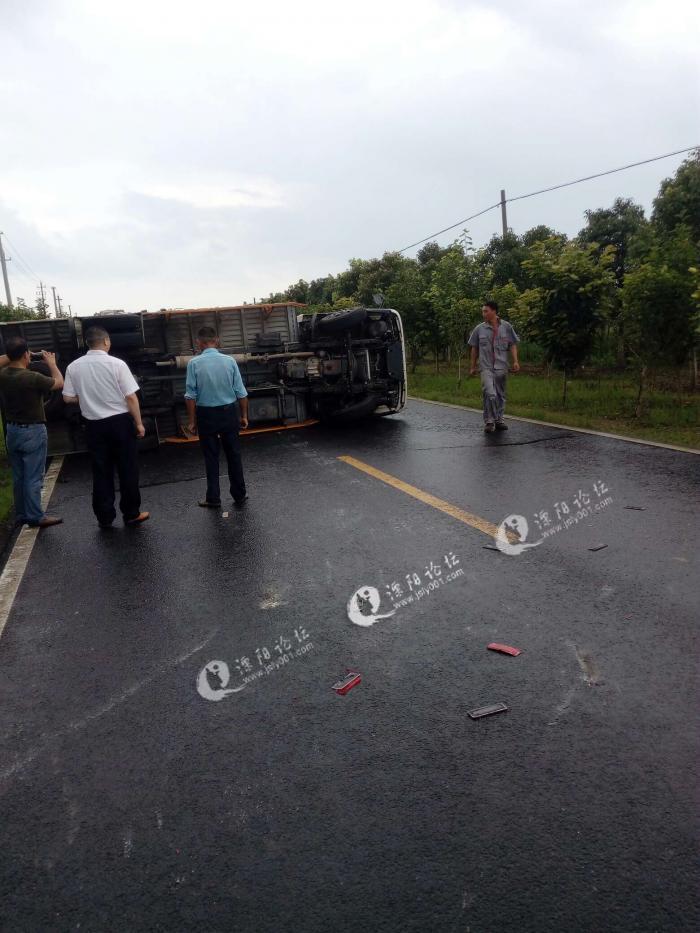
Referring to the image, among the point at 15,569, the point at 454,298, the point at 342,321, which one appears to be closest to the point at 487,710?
the point at 15,569

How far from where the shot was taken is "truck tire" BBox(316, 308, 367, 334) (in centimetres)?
1232

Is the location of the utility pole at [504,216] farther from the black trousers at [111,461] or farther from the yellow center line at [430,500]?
the black trousers at [111,461]

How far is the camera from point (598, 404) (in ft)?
45.2

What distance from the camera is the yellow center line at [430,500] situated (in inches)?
243

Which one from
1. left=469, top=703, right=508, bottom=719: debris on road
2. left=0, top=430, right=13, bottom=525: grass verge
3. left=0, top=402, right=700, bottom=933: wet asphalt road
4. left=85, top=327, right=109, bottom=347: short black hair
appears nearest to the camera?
left=0, top=402, right=700, bottom=933: wet asphalt road

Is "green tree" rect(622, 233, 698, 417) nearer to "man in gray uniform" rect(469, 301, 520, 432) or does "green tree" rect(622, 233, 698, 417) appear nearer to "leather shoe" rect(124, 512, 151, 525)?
"man in gray uniform" rect(469, 301, 520, 432)

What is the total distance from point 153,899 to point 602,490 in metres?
5.75

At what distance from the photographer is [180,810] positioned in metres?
2.78

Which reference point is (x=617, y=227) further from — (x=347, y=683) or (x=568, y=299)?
(x=347, y=683)

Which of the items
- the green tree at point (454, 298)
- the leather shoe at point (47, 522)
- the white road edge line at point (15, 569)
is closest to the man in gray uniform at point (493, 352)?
the leather shoe at point (47, 522)

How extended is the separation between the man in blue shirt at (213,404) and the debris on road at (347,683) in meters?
3.96

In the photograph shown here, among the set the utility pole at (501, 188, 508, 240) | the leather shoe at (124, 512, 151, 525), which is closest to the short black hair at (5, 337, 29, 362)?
the leather shoe at (124, 512, 151, 525)

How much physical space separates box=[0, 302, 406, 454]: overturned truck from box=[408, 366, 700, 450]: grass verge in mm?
2584

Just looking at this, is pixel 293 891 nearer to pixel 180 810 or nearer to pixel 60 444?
pixel 180 810
